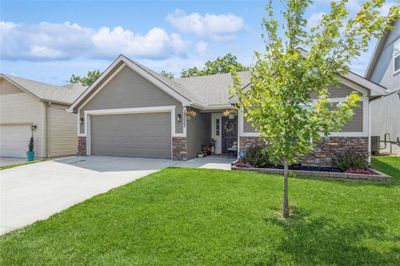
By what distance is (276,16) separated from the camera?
15.4ft

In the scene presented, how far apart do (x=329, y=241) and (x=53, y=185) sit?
754cm

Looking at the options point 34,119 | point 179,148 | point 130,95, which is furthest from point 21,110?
point 179,148

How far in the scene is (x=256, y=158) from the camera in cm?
941

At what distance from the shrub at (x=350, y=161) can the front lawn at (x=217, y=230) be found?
1641 millimetres

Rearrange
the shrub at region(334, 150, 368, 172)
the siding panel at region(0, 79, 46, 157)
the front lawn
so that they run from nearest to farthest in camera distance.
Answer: the front lawn → the shrub at region(334, 150, 368, 172) → the siding panel at region(0, 79, 46, 157)

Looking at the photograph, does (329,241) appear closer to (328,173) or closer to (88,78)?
(328,173)

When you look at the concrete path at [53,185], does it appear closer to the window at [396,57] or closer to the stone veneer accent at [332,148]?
the stone veneer accent at [332,148]

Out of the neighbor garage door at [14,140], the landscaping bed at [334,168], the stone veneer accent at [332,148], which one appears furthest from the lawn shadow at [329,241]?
the neighbor garage door at [14,140]

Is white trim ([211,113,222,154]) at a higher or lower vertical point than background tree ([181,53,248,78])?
lower

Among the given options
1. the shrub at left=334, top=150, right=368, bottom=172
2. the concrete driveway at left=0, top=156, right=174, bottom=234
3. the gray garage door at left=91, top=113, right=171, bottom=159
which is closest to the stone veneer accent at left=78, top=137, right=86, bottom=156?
the gray garage door at left=91, top=113, right=171, bottom=159

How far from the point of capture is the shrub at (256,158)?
364 inches

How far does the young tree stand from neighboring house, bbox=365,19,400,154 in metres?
11.0

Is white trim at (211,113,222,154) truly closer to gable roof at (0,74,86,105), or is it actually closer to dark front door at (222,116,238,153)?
dark front door at (222,116,238,153)

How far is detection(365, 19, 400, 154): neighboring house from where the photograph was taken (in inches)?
550
